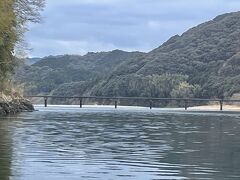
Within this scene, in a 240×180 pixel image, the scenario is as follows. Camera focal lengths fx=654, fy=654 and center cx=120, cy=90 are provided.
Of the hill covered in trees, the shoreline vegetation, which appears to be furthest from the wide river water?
the hill covered in trees

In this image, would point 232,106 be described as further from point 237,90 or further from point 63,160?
point 63,160

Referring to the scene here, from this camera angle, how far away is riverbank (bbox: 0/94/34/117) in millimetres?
62094

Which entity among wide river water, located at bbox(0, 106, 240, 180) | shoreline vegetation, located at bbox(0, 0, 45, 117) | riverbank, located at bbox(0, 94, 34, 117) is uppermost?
shoreline vegetation, located at bbox(0, 0, 45, 117)

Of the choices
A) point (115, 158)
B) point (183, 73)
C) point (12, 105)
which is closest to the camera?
point (115, 158)

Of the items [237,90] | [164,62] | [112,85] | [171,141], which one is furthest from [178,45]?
[171,141]

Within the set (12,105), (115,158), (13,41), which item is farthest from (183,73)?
(115,158)

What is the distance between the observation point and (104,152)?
23.7 metres

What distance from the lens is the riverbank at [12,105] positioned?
62094 mm

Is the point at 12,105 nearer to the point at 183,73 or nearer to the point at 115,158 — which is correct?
the point at 115,158

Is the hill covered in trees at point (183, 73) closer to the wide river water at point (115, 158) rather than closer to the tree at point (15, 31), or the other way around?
the tree at point (15, 31)

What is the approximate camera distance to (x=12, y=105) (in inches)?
2704

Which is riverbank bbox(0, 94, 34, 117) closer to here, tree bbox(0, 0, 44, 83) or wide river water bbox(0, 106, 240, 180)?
tree bbox(0, 0, 44, 83)

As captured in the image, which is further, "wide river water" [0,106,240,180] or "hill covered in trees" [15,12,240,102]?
"hill covered in trees" [15,12,240,102]

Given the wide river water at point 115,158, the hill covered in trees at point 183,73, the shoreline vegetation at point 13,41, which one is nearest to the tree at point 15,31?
the shoreline vegetation at point 13,41
